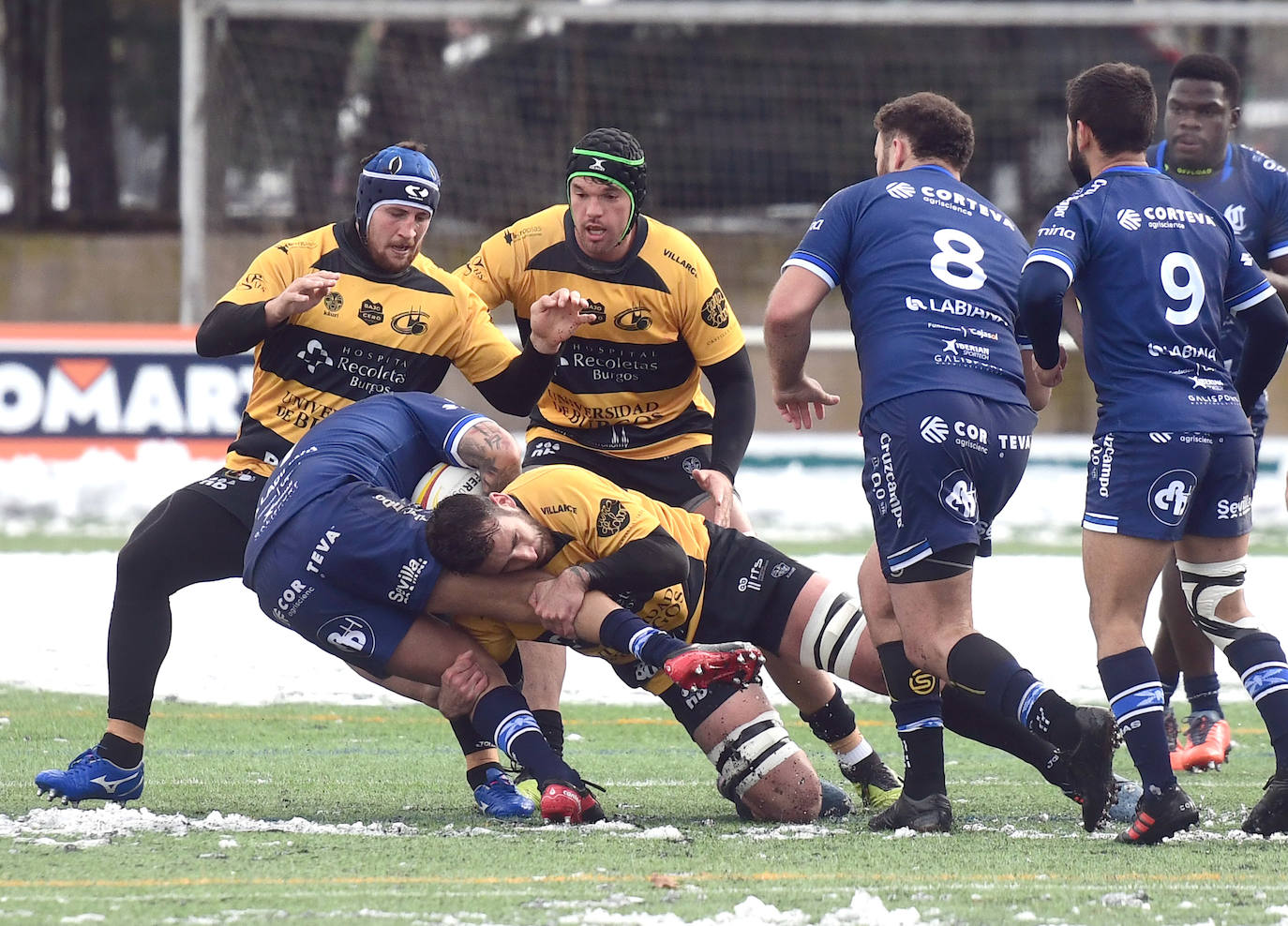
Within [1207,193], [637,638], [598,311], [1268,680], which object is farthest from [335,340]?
[1207,193]

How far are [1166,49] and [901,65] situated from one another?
8.13 ft

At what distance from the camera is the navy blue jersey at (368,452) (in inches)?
193

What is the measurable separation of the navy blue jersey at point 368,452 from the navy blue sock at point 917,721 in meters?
1.39

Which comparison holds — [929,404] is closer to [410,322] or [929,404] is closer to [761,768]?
[761,768]

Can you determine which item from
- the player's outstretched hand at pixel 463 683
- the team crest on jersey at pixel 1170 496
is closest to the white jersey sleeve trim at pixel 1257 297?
the team crest on jersey at pixel 1170 496

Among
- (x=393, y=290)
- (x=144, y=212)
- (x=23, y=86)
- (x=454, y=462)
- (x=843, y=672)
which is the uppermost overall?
(x=23, y=86)

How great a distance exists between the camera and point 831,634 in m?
5.15

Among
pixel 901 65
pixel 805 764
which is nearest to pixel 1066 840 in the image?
pixel 805 764

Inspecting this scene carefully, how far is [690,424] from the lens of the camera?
6.13 meters

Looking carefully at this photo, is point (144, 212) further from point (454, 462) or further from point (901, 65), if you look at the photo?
point (454, 462)

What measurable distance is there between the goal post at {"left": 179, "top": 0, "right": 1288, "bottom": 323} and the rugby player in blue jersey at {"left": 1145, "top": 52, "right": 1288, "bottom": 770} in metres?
8.90

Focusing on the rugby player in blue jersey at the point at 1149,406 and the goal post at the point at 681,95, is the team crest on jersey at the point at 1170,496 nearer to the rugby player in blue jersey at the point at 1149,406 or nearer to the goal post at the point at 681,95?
the rugby player in blue jersey at the point at 1149,406

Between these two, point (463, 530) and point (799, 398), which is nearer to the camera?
point (463, 530)

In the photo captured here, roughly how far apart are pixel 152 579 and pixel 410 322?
1093 millimetres
